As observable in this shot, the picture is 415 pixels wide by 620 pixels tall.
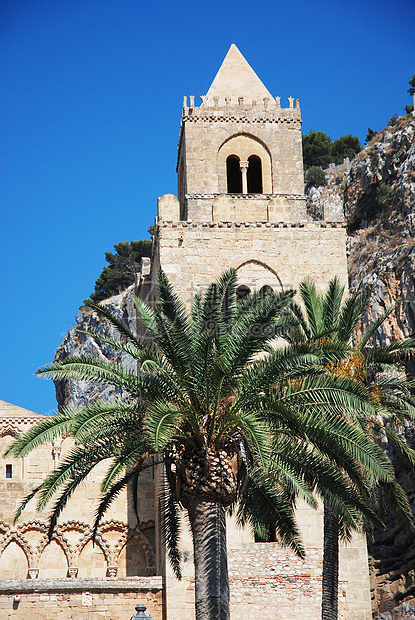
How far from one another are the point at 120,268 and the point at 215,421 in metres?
60.7

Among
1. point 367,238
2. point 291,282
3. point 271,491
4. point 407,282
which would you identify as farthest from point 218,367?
point 367,238

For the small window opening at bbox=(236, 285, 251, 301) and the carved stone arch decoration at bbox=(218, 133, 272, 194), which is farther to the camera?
the carved stone arch decoration at bbox=(218, 133, 272, 194)

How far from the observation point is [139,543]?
2697 cm

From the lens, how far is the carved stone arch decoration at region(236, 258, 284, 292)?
25.9 m

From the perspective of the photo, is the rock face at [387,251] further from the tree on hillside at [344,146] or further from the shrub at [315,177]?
the tree on hillside at [344,146]

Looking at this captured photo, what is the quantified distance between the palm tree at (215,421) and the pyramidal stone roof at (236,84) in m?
14.7

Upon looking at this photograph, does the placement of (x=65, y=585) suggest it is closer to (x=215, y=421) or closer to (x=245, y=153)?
(x=215, y=421)

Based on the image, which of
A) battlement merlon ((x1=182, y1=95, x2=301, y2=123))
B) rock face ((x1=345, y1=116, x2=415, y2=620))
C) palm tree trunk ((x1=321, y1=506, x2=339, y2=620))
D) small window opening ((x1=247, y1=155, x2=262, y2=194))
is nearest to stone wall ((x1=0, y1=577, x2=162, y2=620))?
palm tree trunk ((x1=321, y1=506, x2=339, y2=620))

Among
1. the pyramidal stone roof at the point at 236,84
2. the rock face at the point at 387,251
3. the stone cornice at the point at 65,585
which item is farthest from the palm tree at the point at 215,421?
the pyramidal stone roof at the point at 236,84

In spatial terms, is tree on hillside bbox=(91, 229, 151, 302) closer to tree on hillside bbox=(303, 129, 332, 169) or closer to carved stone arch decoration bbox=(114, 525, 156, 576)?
tree on hillside bbox=(303, 129, 332, 169)

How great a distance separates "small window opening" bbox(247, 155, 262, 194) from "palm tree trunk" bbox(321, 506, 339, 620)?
1236 cm

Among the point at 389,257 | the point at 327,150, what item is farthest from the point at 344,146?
the point at 389,257

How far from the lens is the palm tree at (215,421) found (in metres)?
15.8

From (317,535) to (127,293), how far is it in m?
45.3
